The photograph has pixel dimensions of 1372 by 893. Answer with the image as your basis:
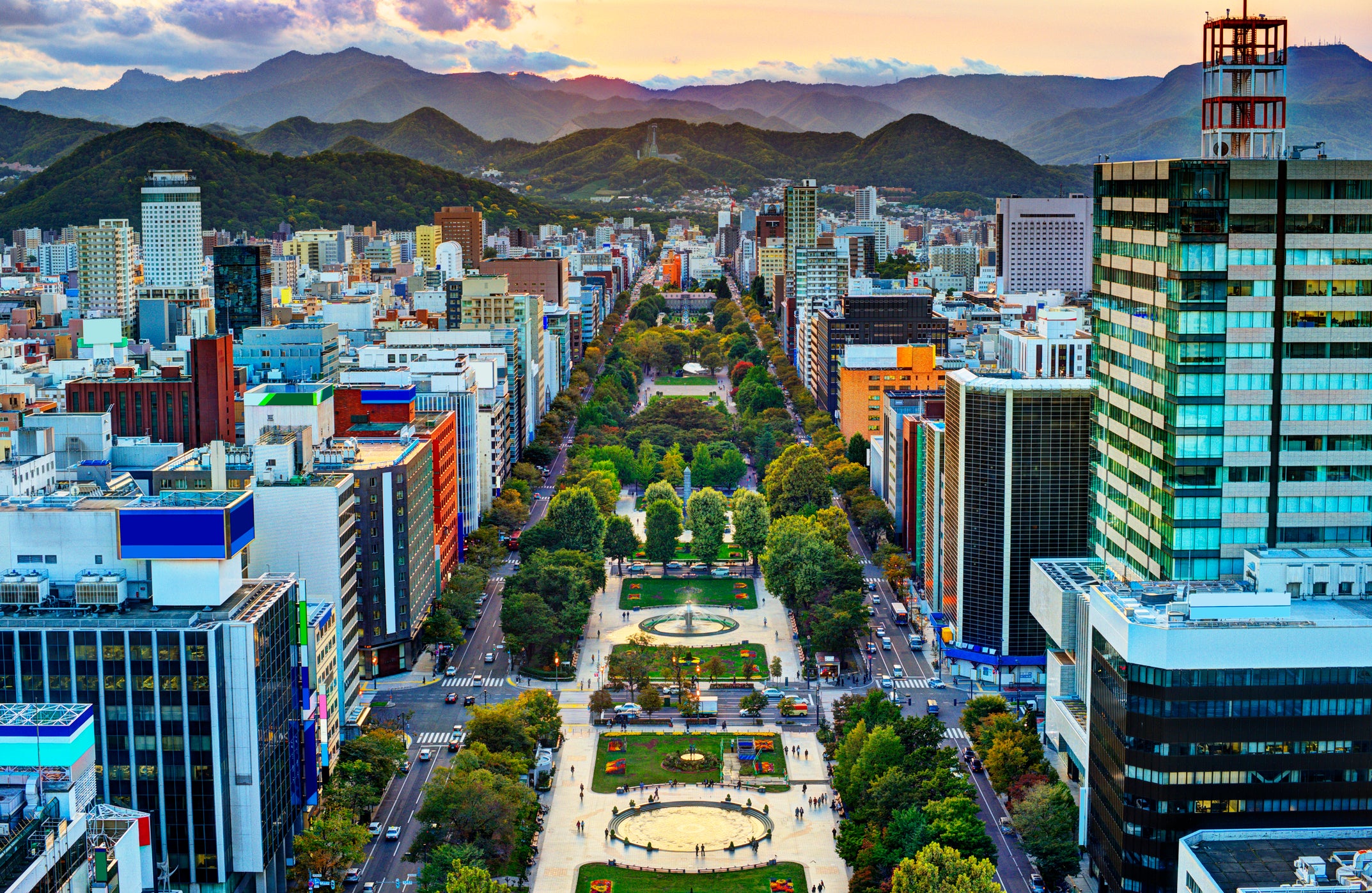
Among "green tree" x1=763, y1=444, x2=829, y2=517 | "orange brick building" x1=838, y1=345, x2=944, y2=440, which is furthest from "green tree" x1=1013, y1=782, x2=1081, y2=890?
"orange brick building" x1=838, y1=345, x2=944, y2=440

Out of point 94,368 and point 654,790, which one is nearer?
point 654,790

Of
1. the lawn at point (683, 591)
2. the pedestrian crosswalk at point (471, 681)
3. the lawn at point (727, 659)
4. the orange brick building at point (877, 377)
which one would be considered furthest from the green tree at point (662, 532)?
the orange brick building at point (877, 377)

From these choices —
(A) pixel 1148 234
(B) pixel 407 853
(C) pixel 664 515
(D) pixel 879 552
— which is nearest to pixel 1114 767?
(A) pixel 1148 234

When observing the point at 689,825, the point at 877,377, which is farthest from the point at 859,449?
the point at 689,825

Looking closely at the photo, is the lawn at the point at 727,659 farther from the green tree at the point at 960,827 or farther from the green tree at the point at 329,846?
the green tree at the point at 960,827

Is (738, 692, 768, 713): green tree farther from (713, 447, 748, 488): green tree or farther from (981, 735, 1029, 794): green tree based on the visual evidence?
(713, 447, 748, 488): green tree

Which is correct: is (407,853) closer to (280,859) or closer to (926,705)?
(280,859)

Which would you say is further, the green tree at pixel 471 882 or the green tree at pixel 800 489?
the green tree at pixel 800 489
